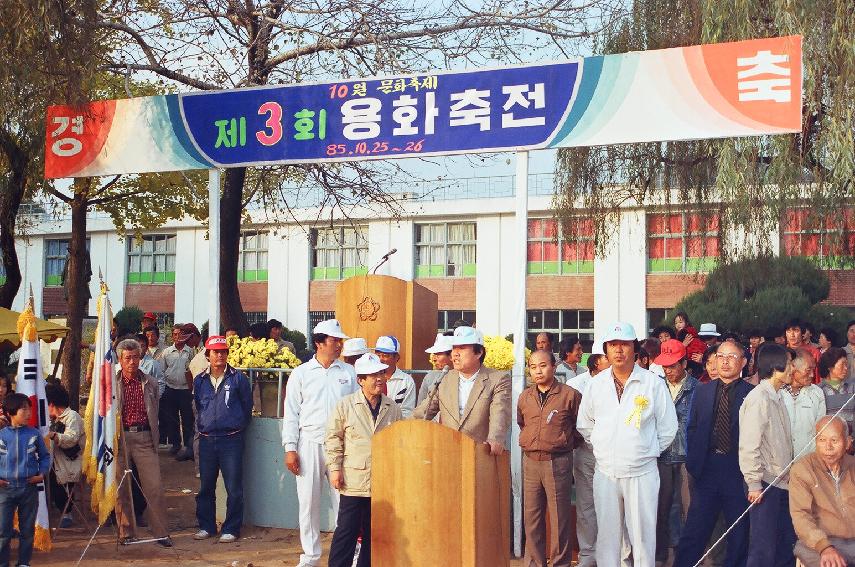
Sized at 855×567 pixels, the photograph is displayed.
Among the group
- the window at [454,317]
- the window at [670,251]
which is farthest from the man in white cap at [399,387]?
the window at [454,317]

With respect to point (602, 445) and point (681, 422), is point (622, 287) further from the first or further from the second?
point (602, 445)

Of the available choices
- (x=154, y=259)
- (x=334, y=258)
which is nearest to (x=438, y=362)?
(x=334, y=258)

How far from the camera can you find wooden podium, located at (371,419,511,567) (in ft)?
22.6

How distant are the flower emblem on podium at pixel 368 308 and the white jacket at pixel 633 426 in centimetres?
322

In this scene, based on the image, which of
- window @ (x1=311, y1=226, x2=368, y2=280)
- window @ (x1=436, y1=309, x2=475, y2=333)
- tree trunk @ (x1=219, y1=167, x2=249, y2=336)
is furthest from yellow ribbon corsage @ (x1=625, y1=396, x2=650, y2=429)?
window @ (x1=311, y1=226, x2=368, y2=280)

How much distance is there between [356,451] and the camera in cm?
765

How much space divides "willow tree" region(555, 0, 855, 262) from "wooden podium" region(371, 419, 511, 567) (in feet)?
25.5

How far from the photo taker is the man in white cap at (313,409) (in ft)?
29.6

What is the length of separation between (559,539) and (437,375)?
6.78ft

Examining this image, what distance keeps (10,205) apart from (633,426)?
34.8 feet

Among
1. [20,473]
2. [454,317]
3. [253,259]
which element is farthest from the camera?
[253,259]

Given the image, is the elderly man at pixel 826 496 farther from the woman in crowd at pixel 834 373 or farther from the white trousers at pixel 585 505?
the woman in crowd at pixel 834 373

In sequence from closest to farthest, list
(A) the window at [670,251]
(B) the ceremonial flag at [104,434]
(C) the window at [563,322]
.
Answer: (B) the ceremonial flag at [104,434] < (A) the window at [670,251] < (C) the window at [563,322]

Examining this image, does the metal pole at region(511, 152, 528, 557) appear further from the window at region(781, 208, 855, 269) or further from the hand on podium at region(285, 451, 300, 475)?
the window at region(781, 208, 855, 269)
